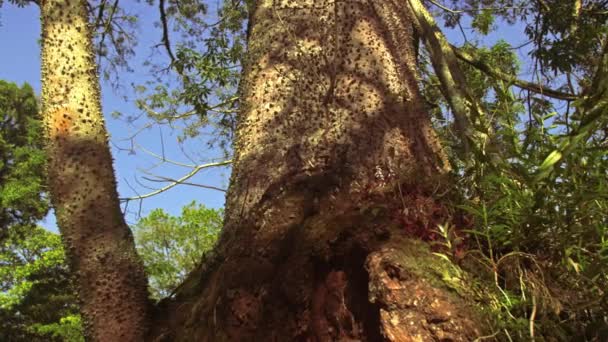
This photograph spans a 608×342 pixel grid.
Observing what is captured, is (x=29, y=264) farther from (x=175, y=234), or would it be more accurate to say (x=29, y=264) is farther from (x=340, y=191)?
(x=340, y=191)

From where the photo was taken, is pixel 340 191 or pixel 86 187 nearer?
pixel 340 191

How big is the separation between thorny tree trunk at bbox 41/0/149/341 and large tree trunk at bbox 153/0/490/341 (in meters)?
0.16

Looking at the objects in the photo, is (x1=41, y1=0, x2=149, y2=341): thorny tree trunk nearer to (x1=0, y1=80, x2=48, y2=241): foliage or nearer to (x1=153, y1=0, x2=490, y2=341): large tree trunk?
(x1=153, y1=0, x2=490, y2=341): large tree trunk

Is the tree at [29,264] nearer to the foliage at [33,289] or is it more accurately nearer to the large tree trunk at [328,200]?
the foliage at [33,289]

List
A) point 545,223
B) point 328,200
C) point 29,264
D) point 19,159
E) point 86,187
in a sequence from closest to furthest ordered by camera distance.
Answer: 1. point 545,223
2. point 328,200
3. point 86,187
4. point 29,264
5. point 19,159

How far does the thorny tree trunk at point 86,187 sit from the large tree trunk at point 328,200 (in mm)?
161

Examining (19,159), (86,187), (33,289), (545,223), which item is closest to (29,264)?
(33,289)

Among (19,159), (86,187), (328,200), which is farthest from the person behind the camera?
(19,159)


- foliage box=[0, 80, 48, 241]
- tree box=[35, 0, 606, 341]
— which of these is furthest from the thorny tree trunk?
foliage box=[0, 80, 48, 241]

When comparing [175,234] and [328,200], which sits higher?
[175,234]

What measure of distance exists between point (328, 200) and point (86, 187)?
3.02 feet

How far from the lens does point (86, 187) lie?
6.23 ft

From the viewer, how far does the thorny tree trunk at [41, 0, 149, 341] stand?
69.3 inches

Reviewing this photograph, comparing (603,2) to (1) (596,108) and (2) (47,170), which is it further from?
(2) (47,170)
